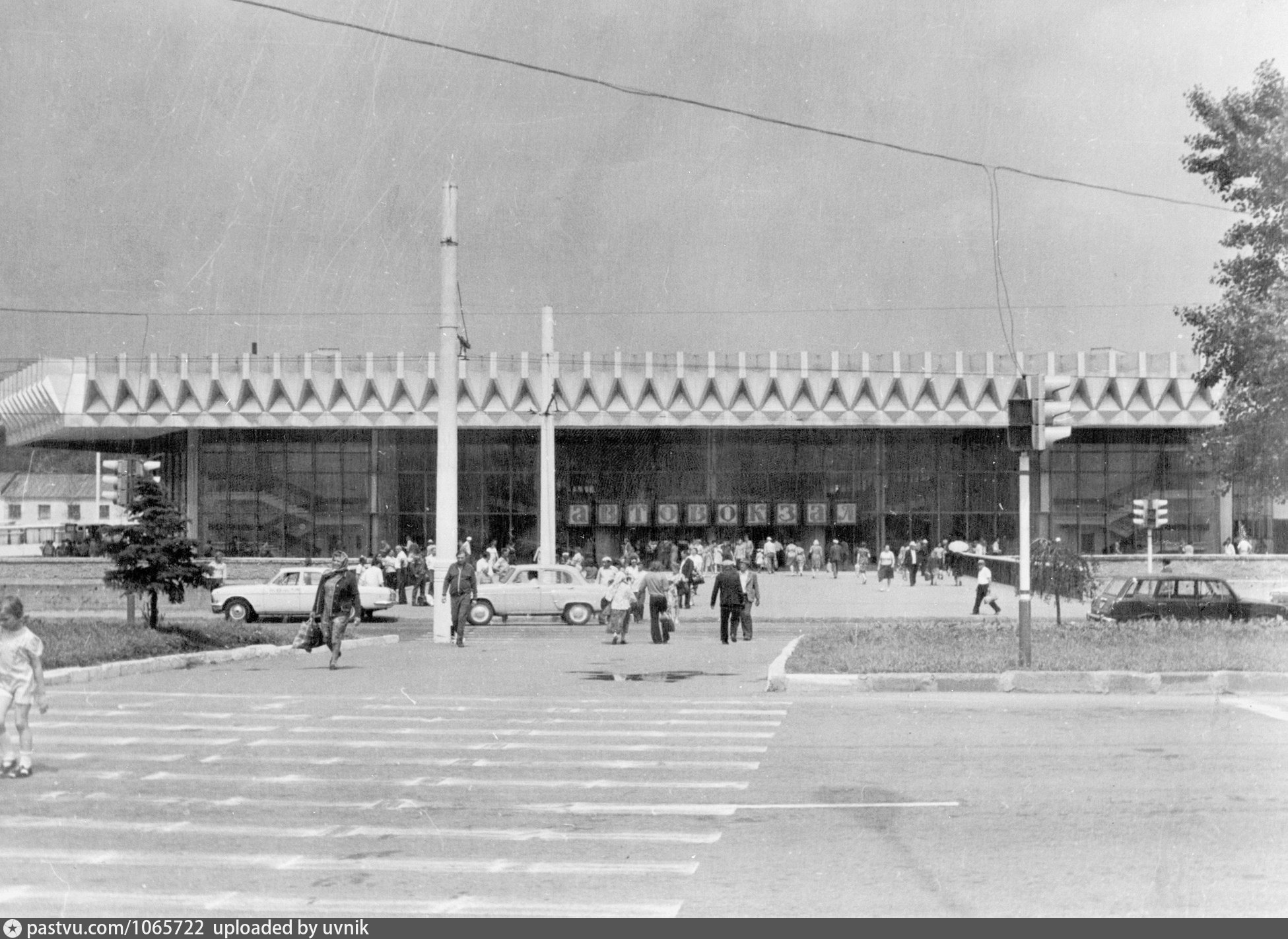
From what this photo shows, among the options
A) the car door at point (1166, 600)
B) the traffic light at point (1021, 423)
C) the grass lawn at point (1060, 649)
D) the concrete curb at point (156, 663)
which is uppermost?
the traffic light at point (1021, 423)

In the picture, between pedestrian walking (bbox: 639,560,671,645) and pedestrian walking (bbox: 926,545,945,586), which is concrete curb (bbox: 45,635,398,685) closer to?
pedestrian walking (bbox: 639,560,671,645)

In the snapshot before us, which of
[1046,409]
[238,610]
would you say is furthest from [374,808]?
[238,610]

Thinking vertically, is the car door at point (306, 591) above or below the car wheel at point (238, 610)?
above

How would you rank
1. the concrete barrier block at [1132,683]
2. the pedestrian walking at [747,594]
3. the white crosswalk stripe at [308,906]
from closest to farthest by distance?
the white crosswalk stripe at [308,906] → the concrete barrier block at [1132,683] → the pedestrian walking at [747,594]

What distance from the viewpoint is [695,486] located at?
218 feet

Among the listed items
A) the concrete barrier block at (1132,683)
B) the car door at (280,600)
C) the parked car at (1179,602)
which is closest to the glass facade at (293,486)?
the car door at (280,600)

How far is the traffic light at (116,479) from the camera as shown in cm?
2405

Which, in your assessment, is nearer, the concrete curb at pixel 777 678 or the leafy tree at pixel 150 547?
the concrete curb at pixel 777 678

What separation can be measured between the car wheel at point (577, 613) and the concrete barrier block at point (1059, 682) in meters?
18.8

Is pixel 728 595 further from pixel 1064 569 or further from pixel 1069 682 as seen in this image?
pixel 1064 569

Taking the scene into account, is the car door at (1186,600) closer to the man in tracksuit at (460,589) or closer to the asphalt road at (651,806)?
the asphalt road at (651,806)

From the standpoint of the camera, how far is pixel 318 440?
65.9 m
